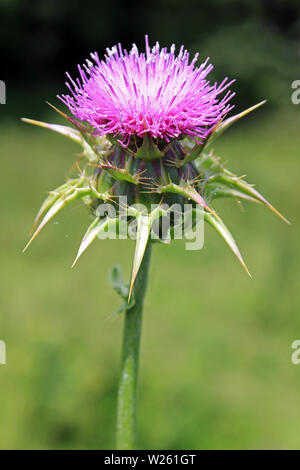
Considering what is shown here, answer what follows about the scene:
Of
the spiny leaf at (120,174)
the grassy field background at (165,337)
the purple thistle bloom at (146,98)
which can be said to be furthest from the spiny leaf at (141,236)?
the grassy field background at (165,337)

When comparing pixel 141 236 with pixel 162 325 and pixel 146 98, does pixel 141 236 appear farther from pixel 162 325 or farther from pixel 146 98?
pixel 162 325

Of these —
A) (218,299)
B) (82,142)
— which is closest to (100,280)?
(218,299)

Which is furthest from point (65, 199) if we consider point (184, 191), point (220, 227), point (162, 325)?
point (162, 325)

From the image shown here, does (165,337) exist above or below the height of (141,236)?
below

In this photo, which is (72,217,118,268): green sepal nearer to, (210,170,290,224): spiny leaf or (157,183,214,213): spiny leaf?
(157,183,214,213): spiny leaf

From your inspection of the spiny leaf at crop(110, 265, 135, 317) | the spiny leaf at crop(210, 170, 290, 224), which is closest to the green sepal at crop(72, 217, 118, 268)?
the spiny leaf at crop(110, 265, 135, 317)

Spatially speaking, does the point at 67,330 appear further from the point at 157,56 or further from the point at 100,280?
the point at 157,56

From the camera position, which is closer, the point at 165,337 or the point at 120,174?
the point at 120,174

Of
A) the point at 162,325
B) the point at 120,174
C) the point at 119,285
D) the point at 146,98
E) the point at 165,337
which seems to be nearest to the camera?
the point at 146,98

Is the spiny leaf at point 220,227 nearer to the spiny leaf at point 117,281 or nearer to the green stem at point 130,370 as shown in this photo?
the green stem at point 130,370
